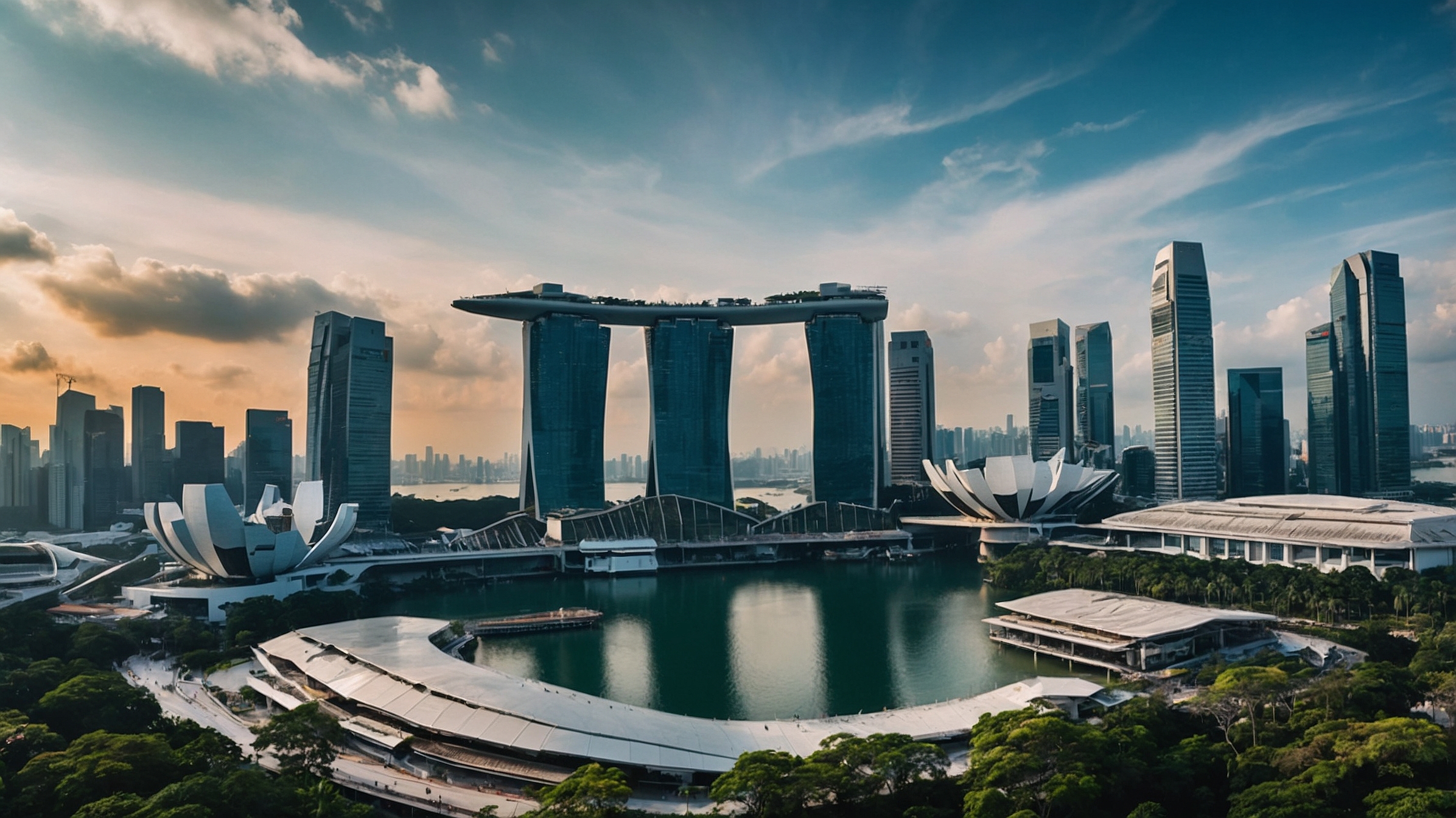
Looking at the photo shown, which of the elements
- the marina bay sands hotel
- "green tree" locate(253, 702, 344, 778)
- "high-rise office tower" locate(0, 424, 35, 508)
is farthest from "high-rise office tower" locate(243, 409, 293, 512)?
"green tree" locate(253, 702, 344, 778)

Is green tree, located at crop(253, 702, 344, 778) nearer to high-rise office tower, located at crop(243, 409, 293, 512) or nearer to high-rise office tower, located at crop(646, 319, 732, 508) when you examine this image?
high-rise office tower, located at crop(646, 319, 732, 508)

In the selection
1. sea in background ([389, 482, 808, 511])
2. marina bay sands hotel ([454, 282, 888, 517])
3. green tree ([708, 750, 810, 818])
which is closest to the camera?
green tree ([708, 750, 810, 818])

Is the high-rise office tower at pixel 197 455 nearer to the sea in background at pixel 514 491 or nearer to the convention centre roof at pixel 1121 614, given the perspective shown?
the sea in background at pixel 514 491

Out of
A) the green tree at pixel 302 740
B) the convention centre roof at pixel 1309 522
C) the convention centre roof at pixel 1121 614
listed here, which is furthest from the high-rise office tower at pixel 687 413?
the green tree at pixel 302 740

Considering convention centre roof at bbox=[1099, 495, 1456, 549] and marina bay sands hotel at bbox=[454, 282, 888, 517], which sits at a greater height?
marina bay sands hotel at bbox=[454, 282, 888, 517]

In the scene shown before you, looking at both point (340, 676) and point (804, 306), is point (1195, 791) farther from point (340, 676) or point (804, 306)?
point (804, 306)

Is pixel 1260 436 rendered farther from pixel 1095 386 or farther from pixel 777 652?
pixel 777 652
